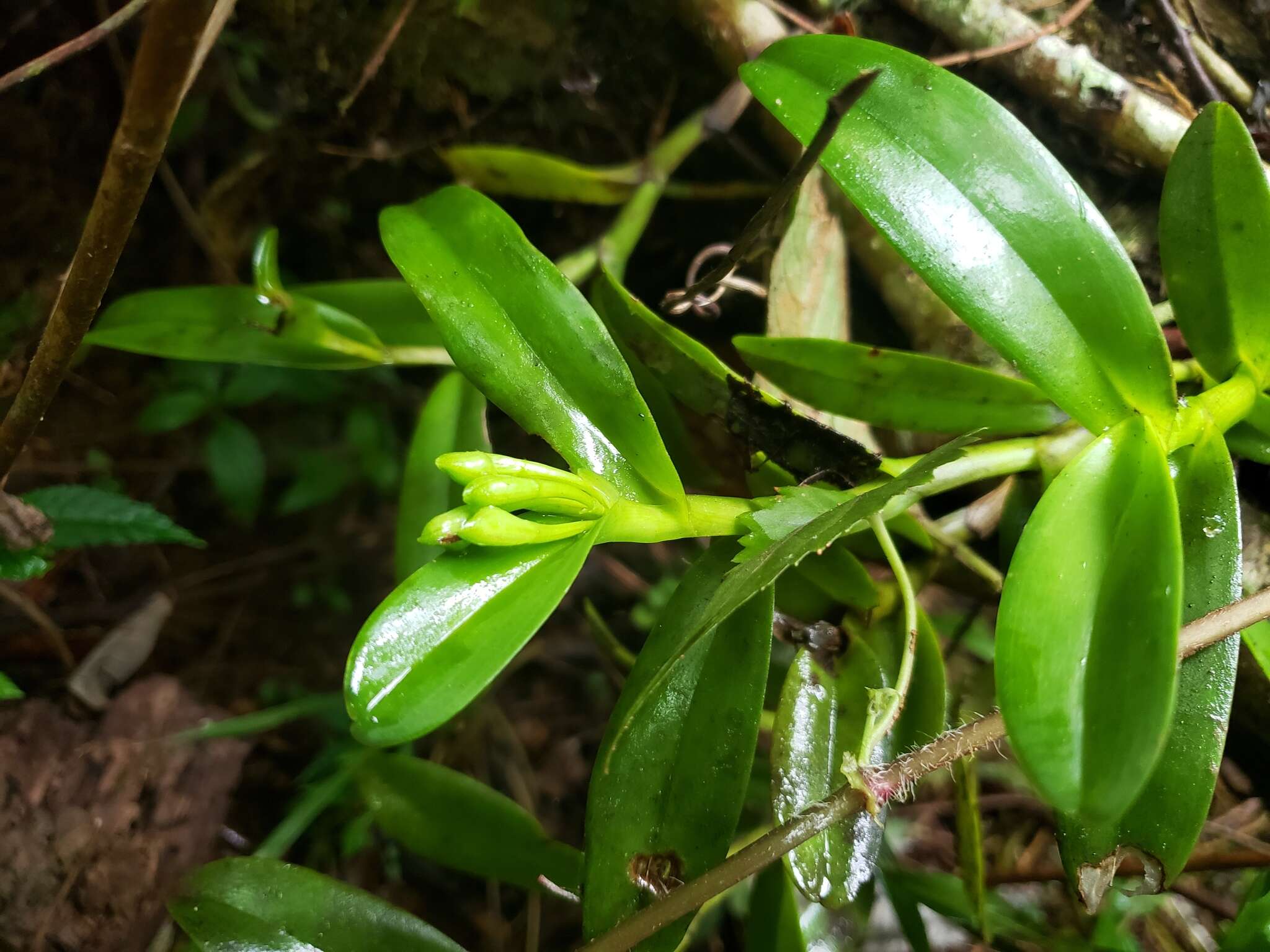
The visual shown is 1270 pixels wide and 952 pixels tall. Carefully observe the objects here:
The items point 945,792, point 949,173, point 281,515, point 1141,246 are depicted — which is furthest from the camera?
point 281,515

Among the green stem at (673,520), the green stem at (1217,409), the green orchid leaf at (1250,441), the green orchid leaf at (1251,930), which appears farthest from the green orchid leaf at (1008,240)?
the green orchid leaf at (1251,930)

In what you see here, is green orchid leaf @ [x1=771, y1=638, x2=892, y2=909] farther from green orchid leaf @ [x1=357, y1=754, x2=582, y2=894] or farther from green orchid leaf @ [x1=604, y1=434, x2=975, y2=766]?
green orchid leaf @ [x1=357, y1=754, x2=582, y2=894]

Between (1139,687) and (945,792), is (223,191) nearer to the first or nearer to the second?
(1139,687)

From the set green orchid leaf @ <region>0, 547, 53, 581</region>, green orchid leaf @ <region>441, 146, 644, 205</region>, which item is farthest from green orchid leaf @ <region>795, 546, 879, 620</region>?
green orchid leaf @ <region>0, 547, 53, 581</region>

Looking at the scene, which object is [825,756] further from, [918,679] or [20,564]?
[20,564]

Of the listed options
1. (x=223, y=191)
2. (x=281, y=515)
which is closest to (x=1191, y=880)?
(x=281, y=515)

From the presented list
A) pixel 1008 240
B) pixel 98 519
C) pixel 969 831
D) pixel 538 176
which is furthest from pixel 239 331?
pixel 969 831

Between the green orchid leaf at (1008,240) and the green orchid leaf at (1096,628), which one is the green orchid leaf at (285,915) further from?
the green orchid leaf at (1008,240)
